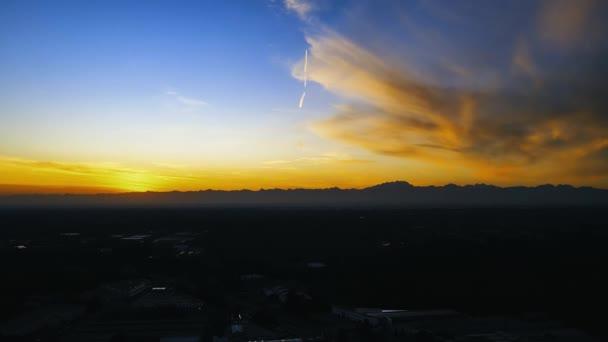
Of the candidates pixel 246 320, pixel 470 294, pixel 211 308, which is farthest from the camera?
pixel 470 294

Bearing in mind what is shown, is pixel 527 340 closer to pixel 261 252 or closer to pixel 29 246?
pixel 261 252

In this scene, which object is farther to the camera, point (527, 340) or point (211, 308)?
point (211, 308)

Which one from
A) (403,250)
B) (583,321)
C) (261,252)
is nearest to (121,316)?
(583,321)

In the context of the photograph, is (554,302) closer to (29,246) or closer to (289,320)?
(289,320)

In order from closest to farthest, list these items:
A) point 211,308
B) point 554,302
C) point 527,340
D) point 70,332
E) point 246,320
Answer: point 527,340
point 70,332
point 246,320
point 211,308
point 554,302

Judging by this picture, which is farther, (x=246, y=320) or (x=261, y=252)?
(x=261, y=252)

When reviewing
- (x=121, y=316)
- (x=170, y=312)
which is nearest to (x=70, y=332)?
(x=121, y=316)
